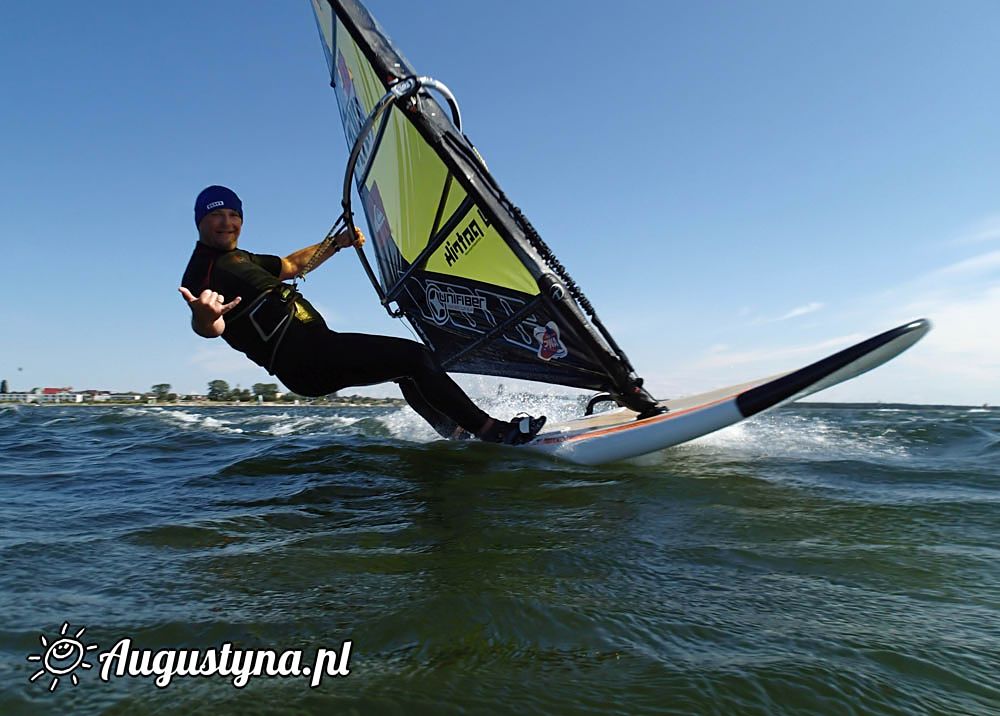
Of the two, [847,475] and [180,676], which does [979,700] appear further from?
[847,475]

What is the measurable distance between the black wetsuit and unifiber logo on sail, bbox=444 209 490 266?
84cm

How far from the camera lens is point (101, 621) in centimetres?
184

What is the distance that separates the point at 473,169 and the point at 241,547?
Answer: 3271 millimetres

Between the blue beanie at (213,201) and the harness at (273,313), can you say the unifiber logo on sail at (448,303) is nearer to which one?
the harness at (273,313)

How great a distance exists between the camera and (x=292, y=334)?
187 inches

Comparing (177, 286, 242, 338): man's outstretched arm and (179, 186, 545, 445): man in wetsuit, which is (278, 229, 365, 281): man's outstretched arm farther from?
(177, 286, 242, 338): man's outstretched arm

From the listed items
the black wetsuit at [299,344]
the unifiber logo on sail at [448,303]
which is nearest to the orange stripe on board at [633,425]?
the black wetsuit at [299,344]

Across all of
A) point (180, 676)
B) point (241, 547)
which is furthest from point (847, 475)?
point (180, 676)

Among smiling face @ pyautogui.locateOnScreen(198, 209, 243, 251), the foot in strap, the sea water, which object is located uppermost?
smiling face @ pyautogui.locateOnScreen(198, 209, 243, 251)

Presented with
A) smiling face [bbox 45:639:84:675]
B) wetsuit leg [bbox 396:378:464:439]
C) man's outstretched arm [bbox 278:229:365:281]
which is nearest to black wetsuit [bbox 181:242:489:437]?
man's outstretched arm [bbox 278:229:365:281]

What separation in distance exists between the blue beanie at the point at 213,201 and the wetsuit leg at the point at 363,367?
3.66 feet

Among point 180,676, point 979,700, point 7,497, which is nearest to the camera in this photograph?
point 979,700

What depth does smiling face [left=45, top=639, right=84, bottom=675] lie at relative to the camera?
5.11ft

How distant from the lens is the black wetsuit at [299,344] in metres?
4.36
